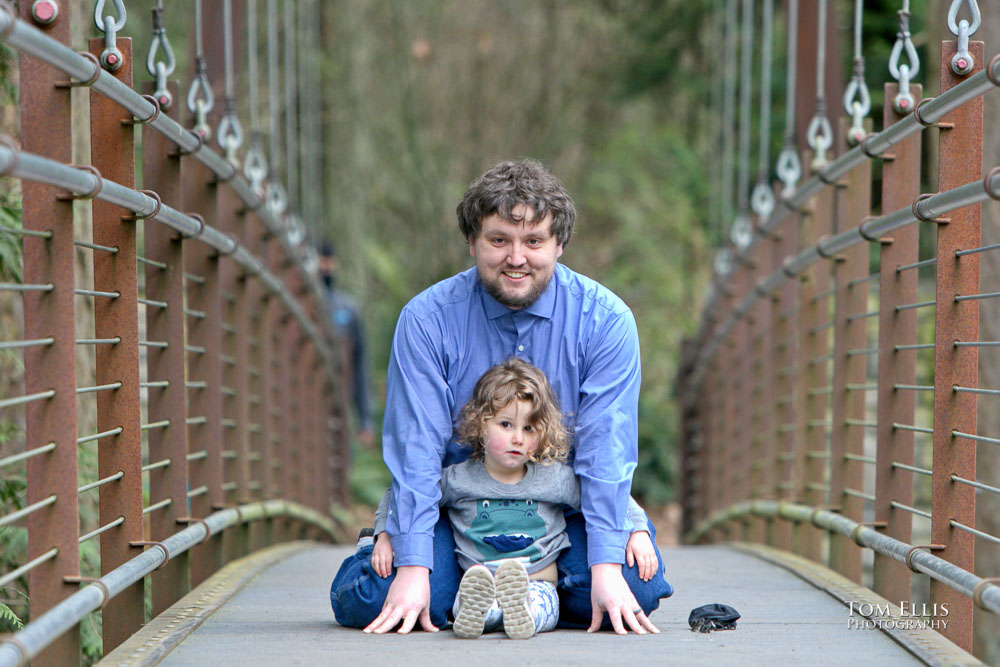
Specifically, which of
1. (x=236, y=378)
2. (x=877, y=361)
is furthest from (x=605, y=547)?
(x=236, y=378)

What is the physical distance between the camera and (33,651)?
1.96 m

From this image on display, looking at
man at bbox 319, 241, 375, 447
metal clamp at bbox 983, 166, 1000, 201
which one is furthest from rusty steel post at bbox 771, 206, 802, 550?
man at bbox 319, 241, 375, 447

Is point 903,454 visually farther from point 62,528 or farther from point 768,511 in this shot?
point 62,528

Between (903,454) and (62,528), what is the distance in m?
2.20

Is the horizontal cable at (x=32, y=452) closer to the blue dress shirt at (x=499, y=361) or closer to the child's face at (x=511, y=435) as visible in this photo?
the blue dress shirt at (x=499, y=361)

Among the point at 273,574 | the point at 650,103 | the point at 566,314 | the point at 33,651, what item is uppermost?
the point at 650,103

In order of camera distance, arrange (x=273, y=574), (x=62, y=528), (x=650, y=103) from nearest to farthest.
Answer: (x=62, y=528) → (x=273, y=574) → (x=650, y=103)

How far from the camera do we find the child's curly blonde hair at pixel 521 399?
291 centimetres

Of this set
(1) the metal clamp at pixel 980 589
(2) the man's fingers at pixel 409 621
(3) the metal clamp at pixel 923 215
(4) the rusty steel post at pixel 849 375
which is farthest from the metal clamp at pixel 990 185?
(4) the rusty steel post at pixel 849 375

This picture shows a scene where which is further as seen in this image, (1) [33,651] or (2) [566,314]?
(2) [566,314]

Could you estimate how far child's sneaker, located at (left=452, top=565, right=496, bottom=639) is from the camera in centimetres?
269

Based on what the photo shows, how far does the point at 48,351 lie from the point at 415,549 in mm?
972

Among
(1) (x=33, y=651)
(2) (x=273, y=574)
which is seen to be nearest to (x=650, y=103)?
(2) (x=273, y=574)

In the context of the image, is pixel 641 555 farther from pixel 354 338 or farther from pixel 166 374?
pixel 354 338
